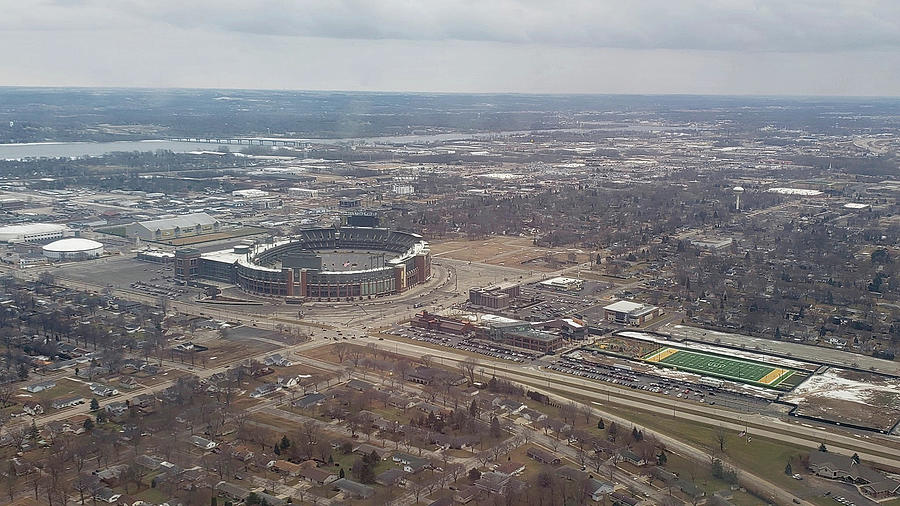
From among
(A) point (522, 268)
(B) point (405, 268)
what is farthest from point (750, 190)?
(B) point (405, 268)

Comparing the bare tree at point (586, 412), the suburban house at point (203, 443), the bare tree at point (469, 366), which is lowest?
the bare tree at point (469, 366)

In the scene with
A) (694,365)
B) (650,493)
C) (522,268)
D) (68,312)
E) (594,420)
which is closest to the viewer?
(650,493)

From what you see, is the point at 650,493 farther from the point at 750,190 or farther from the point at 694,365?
the point at 750,190

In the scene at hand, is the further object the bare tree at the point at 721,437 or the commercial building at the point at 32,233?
the commercial building at the point at 32,233

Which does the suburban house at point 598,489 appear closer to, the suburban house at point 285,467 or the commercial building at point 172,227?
the suburban house at point 285,467

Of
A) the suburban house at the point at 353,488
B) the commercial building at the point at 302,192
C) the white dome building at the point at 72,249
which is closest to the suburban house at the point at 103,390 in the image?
the suburban house at the point at 353,488

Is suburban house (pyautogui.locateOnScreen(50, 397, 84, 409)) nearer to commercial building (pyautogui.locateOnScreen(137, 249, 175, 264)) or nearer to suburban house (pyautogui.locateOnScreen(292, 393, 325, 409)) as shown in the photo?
suburban house (pyautogui.locateOnScreen(292, 393, 325, 409))

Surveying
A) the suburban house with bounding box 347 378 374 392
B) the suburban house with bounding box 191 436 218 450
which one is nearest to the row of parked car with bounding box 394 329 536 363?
the suburban house with bounding box 347 378 374 392
